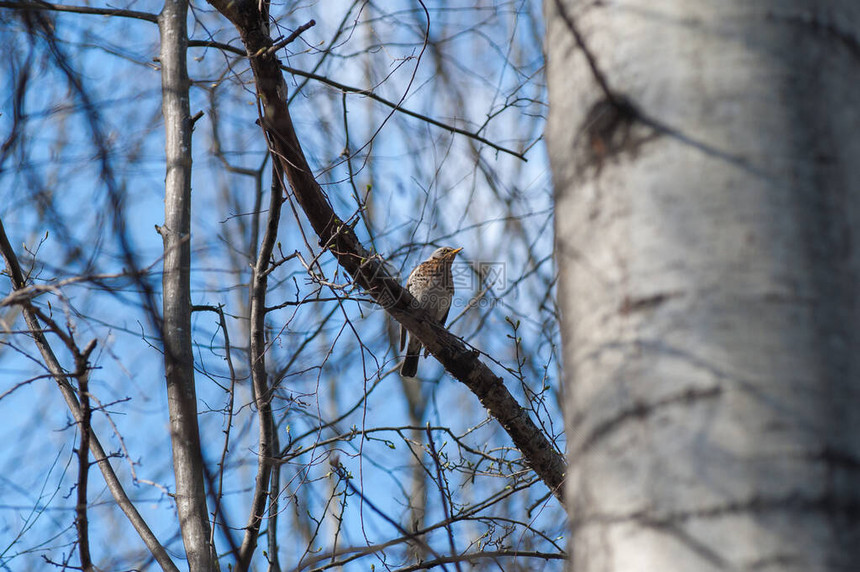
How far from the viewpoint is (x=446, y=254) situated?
5.89 metres

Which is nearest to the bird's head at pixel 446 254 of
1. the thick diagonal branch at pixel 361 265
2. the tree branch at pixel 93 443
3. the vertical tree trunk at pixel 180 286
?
the thick diagonal branch at pixel 361 265

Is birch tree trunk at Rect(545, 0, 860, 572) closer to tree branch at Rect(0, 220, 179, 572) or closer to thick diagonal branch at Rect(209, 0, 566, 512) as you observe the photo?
thick diagonal branch at Rect(209, 0, 566, 512)

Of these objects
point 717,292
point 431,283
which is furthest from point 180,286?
point 431,283

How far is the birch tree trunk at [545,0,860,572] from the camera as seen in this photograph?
595 mm

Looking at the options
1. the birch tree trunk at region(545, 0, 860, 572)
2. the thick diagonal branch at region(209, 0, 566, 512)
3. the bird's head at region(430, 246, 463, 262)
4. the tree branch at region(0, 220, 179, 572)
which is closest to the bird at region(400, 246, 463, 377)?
the bird's head at region(430, 246, 463, 262)

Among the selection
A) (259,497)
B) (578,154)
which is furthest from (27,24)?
(578,154)

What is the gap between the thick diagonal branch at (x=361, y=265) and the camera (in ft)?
8.00

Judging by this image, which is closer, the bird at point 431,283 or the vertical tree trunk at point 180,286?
the vertical tree trunk at point 180,286

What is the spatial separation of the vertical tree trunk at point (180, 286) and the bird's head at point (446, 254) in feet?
9.48

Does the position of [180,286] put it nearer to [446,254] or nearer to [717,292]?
[717,292]

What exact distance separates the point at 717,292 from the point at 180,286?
256 cm

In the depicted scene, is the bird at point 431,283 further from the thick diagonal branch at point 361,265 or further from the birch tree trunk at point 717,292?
the birch tree trunk at point 717,292

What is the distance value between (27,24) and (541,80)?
2.72 metres

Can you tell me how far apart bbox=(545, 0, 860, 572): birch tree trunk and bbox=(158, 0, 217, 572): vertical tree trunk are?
1733 millimetres
